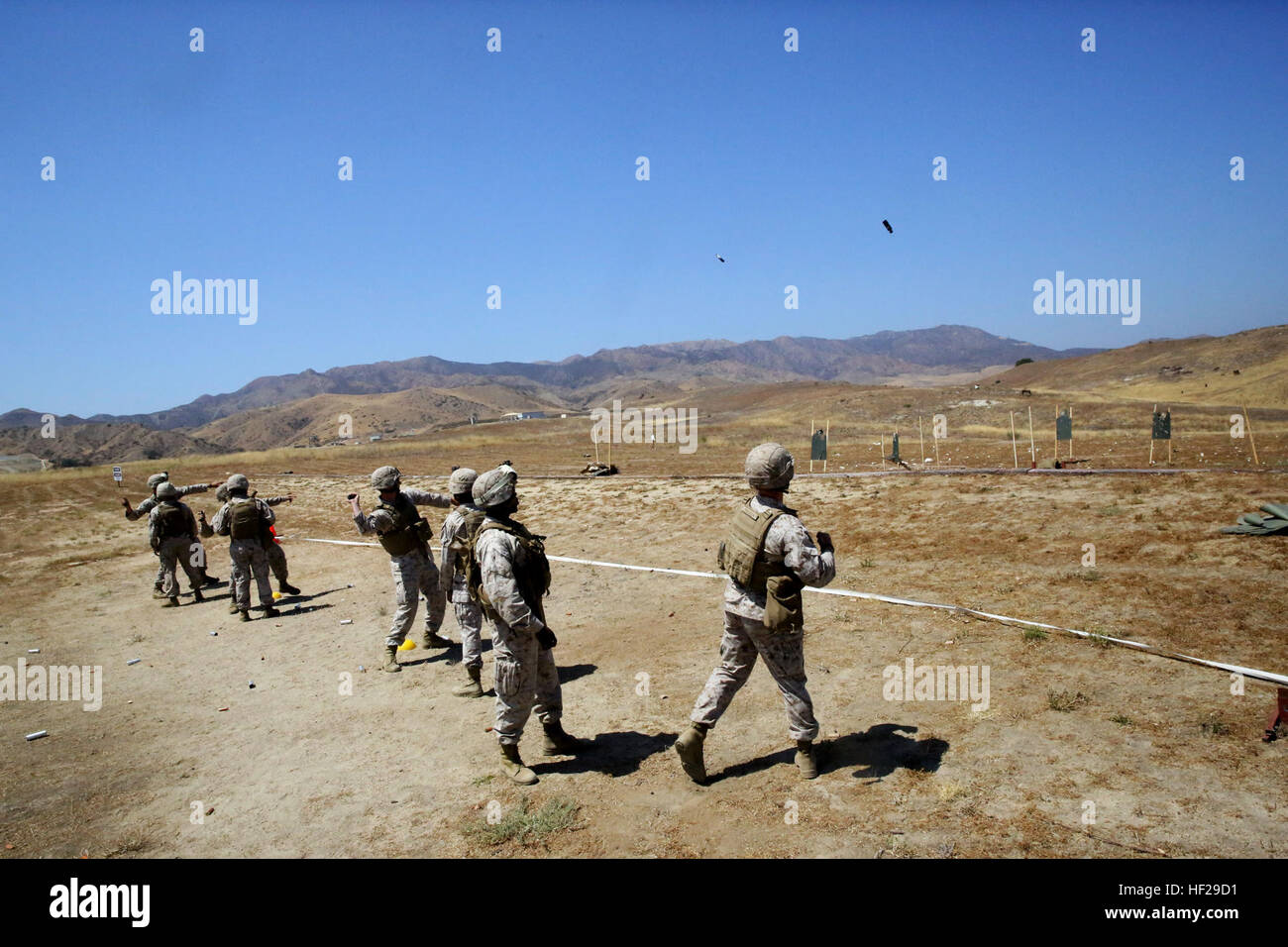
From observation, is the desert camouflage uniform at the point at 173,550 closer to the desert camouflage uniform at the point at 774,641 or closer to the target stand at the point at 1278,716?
the desert camouflage uniform at the point at 774,641

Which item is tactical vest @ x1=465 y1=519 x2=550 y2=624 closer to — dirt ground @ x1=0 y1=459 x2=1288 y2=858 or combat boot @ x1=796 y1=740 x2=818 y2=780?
dirt ground @ x1=0 y1=459 x2=1288 y2=858

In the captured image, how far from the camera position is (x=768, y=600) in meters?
5.05

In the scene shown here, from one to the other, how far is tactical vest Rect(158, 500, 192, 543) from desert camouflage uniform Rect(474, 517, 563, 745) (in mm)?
9535

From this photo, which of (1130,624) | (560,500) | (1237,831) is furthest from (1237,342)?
(1237,831)

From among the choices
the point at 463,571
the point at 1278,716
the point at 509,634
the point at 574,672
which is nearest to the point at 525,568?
the point at 509,634

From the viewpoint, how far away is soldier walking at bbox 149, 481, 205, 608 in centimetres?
1255

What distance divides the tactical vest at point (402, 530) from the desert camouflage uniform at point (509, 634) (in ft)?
10.5

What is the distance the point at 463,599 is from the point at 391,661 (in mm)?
1749

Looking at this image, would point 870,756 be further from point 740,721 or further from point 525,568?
point 525,568

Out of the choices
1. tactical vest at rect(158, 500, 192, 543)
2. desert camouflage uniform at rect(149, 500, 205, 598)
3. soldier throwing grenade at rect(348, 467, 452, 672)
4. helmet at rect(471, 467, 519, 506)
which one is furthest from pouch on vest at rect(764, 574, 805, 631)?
tactical vest at rect(158, 500, 192, 543)

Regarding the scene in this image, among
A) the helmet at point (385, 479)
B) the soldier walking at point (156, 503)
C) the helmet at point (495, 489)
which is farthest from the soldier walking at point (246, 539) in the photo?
the helmet at point (495, 489)

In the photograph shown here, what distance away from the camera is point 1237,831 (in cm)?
418

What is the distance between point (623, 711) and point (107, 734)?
17.2 ft
